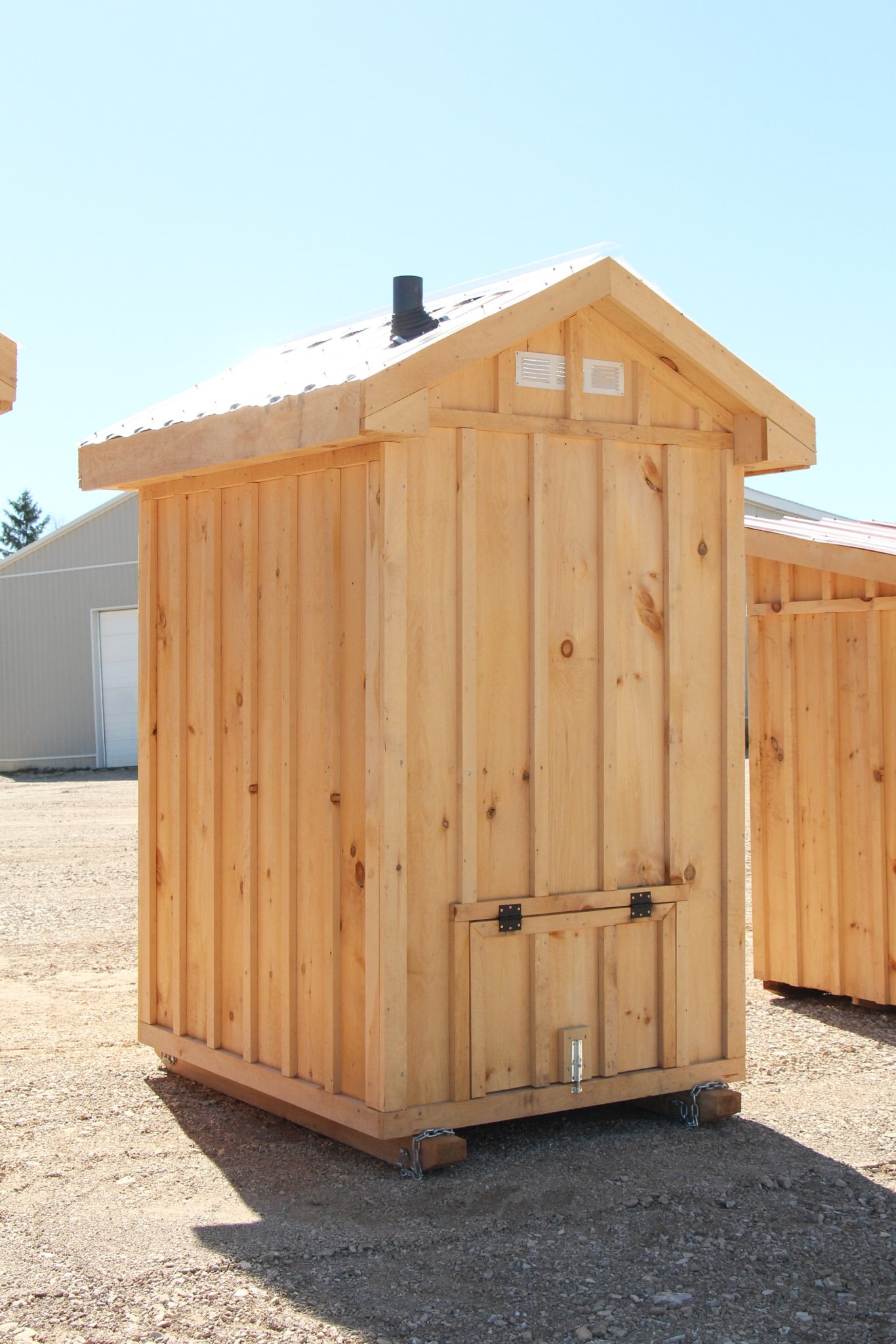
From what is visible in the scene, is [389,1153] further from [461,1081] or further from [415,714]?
[415,714]

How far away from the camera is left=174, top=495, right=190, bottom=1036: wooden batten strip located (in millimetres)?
6266

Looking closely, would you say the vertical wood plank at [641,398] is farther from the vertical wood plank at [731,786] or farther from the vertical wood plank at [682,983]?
the vertical wood plank at [682,983]

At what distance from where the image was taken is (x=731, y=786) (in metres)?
5.92

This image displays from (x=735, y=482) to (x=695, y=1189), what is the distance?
2873 millimetres

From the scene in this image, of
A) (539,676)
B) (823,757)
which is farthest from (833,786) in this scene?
(539,676)

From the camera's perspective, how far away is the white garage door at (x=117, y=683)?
2648 cm

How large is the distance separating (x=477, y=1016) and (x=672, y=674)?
1608mm

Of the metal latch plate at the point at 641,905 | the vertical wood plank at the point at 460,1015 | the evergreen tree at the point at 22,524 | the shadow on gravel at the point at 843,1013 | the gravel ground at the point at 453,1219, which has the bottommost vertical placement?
the shadow on gravel at the point at 843,1013

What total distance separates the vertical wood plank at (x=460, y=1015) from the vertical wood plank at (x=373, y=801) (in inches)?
13.0

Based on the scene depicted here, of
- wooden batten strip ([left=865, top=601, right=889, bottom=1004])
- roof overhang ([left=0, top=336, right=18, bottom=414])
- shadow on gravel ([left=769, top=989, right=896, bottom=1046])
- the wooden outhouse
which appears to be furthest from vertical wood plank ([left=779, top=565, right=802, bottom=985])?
roof overhang ([left=0, top=336, right=18, bottom=414])

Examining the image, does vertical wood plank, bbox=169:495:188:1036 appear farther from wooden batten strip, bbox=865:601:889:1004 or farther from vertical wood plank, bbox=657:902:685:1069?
wooden batten strip, bbox=865:601:889:1004

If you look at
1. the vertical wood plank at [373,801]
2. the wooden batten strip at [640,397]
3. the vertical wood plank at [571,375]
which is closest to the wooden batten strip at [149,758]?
the vertical wood plank at [373,801]

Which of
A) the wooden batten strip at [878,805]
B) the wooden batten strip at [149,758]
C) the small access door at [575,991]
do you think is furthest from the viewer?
the wooden batten strip at [878,805]

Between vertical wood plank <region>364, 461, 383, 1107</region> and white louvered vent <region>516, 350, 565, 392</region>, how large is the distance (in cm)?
81
